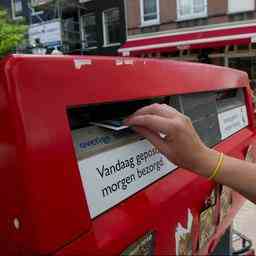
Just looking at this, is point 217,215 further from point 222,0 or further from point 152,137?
point 222,0

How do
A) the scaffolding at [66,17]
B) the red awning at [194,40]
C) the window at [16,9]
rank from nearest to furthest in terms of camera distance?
the red awning at [194,40] → the scaffolding at [66,17] → the window at [16,9]

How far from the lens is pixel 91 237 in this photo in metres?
0.94

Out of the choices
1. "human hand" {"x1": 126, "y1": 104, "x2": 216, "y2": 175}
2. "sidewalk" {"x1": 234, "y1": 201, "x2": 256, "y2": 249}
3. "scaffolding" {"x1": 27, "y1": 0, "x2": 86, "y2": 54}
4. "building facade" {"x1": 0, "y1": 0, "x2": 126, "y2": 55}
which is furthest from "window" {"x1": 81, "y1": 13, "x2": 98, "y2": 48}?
"human hand" {"x1": 126, "y1": 104, "x2": 216, "y2": 175}

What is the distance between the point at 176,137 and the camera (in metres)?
1.02

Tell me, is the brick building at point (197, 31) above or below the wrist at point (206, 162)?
above

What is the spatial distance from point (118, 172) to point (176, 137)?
0.19 meters

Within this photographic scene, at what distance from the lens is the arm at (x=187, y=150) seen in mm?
1019

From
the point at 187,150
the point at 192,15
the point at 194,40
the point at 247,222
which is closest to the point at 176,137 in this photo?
the point at 187,150

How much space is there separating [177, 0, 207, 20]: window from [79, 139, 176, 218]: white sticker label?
44.0 feet

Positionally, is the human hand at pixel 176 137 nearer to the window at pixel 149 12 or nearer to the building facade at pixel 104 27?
the window at pixel 149 12

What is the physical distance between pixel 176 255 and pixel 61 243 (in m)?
0.48

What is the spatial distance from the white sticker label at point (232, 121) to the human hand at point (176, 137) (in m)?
0.84

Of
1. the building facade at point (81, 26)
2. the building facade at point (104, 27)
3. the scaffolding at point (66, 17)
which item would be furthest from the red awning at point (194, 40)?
the scaffolding at point (66, 17)

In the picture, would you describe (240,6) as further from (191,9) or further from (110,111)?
(110,111)
